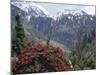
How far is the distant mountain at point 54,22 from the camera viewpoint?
2.31m

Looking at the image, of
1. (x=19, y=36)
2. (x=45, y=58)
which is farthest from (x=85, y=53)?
(x=19, y=36)

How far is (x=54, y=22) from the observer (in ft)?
7.93

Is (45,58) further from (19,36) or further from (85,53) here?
(85,53)

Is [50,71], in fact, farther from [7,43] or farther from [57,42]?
[7,43]

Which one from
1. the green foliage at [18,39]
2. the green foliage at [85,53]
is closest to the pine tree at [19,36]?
the green foliage at [18,39]

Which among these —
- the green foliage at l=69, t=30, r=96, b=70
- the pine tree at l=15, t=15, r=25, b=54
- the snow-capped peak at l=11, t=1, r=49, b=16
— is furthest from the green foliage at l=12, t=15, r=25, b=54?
the green foliage at l=69, t=30, r=96, b=70

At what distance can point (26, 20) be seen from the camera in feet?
7.58

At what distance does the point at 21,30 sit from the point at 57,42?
465 mm

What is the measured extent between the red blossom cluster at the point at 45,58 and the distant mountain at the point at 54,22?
5.2 inches

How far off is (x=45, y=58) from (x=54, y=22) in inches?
17.7

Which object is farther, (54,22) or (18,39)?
(54,22)

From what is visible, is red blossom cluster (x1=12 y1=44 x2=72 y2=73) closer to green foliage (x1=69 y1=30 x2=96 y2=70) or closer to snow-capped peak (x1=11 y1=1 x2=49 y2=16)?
green foliage (x1=69 y1=30 x2=96 y2=70)

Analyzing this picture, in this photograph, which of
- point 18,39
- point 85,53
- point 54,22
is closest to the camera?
point 18,39

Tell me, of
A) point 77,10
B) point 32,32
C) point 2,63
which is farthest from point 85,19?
point 2,63
